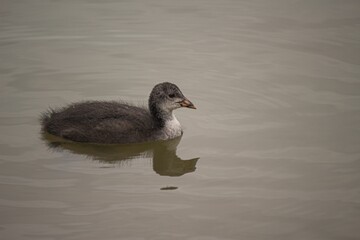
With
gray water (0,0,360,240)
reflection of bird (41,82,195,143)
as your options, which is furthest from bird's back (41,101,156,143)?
gray water (0,0,360,240)

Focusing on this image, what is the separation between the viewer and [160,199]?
790cm

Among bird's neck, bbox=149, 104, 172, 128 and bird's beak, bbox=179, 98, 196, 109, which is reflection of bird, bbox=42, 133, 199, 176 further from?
bird's beak, bbox=179, 98, 196, 109

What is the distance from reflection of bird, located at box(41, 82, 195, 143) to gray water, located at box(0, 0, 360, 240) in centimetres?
15

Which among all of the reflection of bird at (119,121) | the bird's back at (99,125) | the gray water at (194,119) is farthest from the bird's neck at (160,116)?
the gray water at (194,119)

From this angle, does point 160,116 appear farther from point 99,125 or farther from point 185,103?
point 99,125

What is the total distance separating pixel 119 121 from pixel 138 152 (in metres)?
0.51

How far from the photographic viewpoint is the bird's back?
367 inches

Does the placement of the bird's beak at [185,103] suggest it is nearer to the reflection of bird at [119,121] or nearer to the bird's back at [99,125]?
the reflection of bird at [119,121]

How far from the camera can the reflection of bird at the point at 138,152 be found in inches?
350

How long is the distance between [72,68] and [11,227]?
5339 mm

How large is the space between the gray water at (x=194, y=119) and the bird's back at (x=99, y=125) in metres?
0.15

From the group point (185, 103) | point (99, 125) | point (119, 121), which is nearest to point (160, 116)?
point (185, 103)

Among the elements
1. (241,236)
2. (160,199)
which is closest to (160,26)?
(160,199)

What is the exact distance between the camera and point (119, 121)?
9383 millimetres
